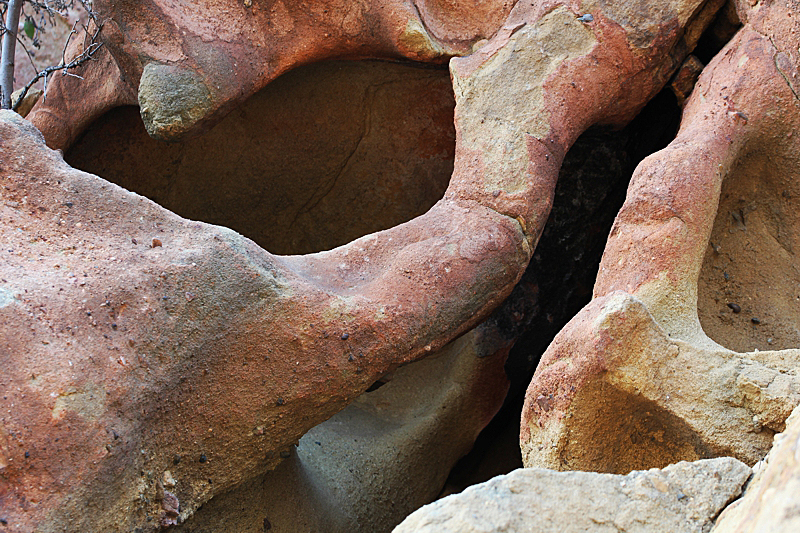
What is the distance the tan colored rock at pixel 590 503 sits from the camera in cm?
91

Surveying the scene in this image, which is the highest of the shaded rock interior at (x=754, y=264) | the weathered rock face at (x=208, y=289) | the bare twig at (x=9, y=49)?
the shaded rock interior at (x=754, y=264)

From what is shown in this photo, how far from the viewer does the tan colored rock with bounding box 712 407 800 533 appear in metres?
0.69

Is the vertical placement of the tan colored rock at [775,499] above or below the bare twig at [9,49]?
above

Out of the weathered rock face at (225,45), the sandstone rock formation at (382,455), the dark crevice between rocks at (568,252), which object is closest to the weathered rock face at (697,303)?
the dark crevice between rocks at (568,252)

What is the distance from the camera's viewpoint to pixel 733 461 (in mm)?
1003

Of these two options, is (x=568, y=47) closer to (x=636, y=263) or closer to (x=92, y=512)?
(x=636, y=263)

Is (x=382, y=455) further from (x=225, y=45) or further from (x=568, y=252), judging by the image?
(x=225, y=45)

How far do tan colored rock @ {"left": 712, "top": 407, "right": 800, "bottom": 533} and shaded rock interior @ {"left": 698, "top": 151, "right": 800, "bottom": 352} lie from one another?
→ 0.78 metres

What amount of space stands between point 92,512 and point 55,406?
6.8 inches

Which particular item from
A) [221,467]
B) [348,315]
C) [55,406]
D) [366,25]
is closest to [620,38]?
[366,25]

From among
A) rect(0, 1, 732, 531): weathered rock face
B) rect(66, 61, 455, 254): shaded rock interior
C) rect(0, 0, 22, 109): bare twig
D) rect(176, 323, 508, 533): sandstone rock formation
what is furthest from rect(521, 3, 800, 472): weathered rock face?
rect(0, 0, 22, 109): bare twig

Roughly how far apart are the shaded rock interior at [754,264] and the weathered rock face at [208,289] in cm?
37

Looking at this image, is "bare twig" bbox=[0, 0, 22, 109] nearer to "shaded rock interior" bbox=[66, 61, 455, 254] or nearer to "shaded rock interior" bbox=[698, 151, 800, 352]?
"shaded rock interior" bbox=[66, 61, 455, 254]

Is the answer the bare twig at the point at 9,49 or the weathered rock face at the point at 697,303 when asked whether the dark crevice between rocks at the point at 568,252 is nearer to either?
the weathered rock face at the point at 697,303
